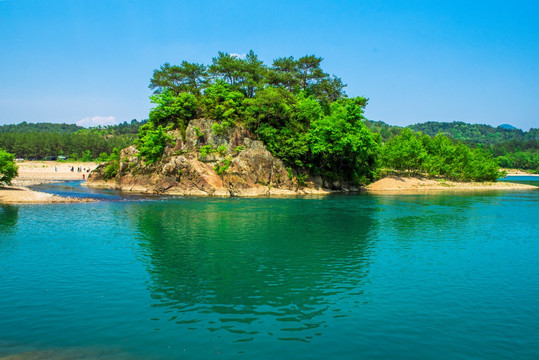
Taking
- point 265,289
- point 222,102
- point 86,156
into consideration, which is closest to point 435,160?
point 222,102

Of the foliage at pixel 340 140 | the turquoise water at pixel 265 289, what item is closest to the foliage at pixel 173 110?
the foliage at pixel 340 140

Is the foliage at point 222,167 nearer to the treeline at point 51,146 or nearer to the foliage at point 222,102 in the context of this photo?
the foliage at point 222,102

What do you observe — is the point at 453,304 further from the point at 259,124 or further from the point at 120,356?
the point at 259,124

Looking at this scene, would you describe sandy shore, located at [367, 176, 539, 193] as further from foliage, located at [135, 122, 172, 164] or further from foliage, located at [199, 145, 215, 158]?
foliage, located at [135, 122, 172, 164]

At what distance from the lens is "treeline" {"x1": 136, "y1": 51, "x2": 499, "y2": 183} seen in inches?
2857

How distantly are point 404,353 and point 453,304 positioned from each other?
638cm

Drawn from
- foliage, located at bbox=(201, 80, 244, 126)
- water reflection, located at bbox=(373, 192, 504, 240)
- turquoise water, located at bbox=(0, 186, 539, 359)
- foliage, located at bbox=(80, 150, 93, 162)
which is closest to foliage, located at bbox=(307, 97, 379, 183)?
water reflection, located at bbox=(373, 192, 504, 240)

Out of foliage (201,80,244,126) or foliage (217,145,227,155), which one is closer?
foliage (217,145,227,155)

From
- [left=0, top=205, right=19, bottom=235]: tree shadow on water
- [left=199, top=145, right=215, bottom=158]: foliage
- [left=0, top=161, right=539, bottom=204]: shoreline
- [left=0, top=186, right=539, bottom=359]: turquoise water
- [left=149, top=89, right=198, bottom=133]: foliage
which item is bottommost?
[left=0, top=186, right=539, bottom=359]: turquoise water

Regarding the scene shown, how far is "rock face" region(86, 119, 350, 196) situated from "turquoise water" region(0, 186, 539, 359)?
27.5 meters

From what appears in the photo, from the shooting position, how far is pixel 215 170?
6919cm

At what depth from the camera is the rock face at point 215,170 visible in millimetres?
68250

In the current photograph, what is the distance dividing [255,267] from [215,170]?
46048mm

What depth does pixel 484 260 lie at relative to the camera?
27375mm
